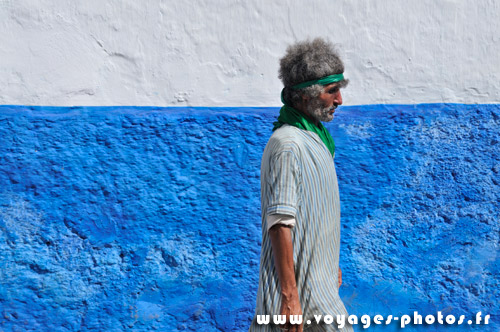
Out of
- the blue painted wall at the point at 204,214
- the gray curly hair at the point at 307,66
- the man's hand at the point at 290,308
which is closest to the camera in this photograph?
the man's hand at the point at 290,308

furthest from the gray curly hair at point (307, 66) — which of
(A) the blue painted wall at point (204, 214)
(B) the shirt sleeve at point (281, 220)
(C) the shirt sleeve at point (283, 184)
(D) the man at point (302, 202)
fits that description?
(A) the blue painted wall at point (204, 214)

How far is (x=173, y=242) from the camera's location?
3.27m

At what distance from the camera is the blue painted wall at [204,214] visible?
10.5ft

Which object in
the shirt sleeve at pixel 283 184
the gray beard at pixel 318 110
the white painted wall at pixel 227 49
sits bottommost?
the shirt sleeve at pixel 283 184

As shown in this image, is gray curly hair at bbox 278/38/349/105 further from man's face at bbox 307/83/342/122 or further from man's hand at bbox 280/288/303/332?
man's hand at bbox 280/288/303/332

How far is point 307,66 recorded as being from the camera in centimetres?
219

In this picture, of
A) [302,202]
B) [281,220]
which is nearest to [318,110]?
[302,202]

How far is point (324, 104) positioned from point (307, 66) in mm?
158

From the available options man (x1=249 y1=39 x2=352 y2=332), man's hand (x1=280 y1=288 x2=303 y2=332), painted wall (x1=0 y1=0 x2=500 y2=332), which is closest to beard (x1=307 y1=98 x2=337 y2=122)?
man (x1=249 y1=39 x2=352 y2=332)

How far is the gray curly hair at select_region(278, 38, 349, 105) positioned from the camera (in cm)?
219

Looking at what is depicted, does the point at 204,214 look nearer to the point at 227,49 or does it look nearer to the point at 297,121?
the point at 227,49

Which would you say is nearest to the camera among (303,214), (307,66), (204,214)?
(303,214)

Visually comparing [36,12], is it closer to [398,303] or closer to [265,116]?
[265,116]

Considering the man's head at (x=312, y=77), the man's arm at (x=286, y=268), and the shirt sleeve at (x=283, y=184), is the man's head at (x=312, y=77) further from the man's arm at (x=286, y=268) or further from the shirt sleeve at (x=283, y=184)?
the man's arm at (x=286, y=268)
